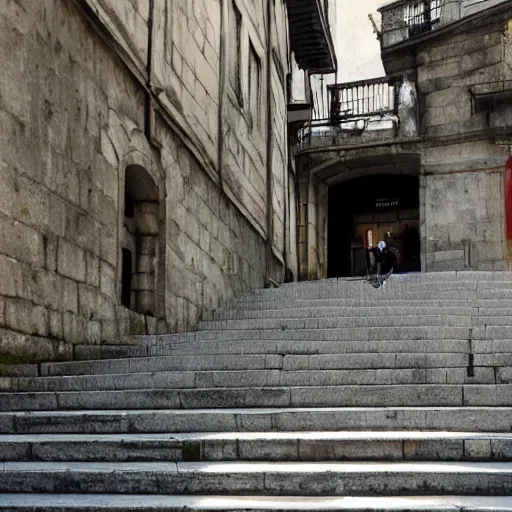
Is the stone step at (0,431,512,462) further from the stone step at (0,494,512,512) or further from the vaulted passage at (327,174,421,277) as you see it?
the vaulted passage at (327,174,421,277)

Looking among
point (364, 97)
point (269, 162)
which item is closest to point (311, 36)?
point (364, 97)

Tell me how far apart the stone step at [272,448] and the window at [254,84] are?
10.3 m

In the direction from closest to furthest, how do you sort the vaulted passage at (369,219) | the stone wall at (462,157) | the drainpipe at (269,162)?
the drainpipe at (269,162) < the stone wall at (462,157) < the vaulted passage at (369,219)

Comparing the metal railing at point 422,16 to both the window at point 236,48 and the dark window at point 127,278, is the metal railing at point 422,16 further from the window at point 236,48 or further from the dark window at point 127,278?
the dark window at point 127,278

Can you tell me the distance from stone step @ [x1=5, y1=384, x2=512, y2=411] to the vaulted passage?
17936mm

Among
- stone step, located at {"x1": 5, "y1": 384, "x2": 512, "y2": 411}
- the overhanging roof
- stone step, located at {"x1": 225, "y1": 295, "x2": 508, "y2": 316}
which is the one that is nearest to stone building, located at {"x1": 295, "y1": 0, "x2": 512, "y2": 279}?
the overhanging roof

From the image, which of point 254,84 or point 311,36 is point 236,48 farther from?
point 311,36

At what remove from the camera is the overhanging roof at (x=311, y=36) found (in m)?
18.4

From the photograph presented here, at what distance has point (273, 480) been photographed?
3.62 meters

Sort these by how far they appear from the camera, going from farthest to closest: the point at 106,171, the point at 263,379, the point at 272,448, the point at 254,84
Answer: the point at 254,84 < the point at 106,171 < the point at 263,379 < the point at 272,448

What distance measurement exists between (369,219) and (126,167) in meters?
16.5

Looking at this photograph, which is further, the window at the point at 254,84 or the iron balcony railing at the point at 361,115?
the iron balcony railing at the point at 361,115

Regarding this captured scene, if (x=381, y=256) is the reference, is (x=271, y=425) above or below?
below

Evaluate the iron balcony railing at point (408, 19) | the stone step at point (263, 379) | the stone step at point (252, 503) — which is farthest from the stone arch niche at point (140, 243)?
the iron balcony railing at point (408, 19)
